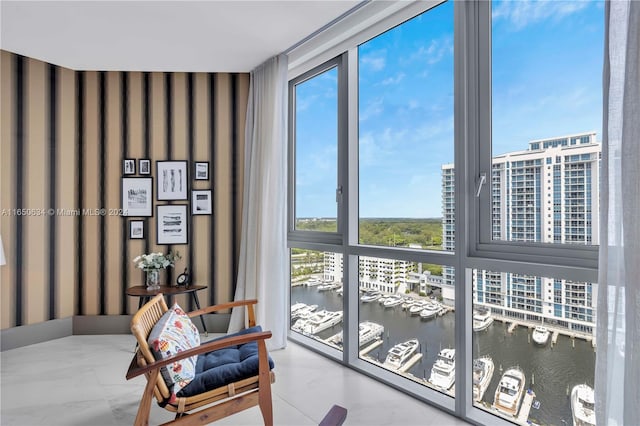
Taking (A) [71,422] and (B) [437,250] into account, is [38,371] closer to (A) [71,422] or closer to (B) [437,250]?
(A) [71,422]

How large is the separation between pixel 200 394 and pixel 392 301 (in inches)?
60.1

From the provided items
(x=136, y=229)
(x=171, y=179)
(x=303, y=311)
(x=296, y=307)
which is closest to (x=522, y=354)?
(x=303, y=311)

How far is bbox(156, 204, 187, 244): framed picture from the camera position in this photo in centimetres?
414

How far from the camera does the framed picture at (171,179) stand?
13.6 ft

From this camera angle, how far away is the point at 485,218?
2.31 meters

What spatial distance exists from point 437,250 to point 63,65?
392cm

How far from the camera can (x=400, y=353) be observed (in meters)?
2.93

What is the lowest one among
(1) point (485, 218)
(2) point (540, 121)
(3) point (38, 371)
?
(3) point (38, 371)

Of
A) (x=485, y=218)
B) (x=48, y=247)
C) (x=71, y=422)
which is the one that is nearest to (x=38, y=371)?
(x=71, y=422)

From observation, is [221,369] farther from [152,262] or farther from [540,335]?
[152,262]

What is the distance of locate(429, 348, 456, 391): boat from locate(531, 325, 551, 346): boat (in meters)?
0.56

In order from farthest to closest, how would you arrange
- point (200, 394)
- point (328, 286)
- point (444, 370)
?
1. point (328, 286)
2. point (444, 370)
3. point (200, 394)

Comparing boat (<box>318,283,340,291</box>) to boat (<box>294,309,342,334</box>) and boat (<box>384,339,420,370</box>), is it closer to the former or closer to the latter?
boat (<box>294,309,342,334</box>)

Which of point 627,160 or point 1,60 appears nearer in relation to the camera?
point 627,160
